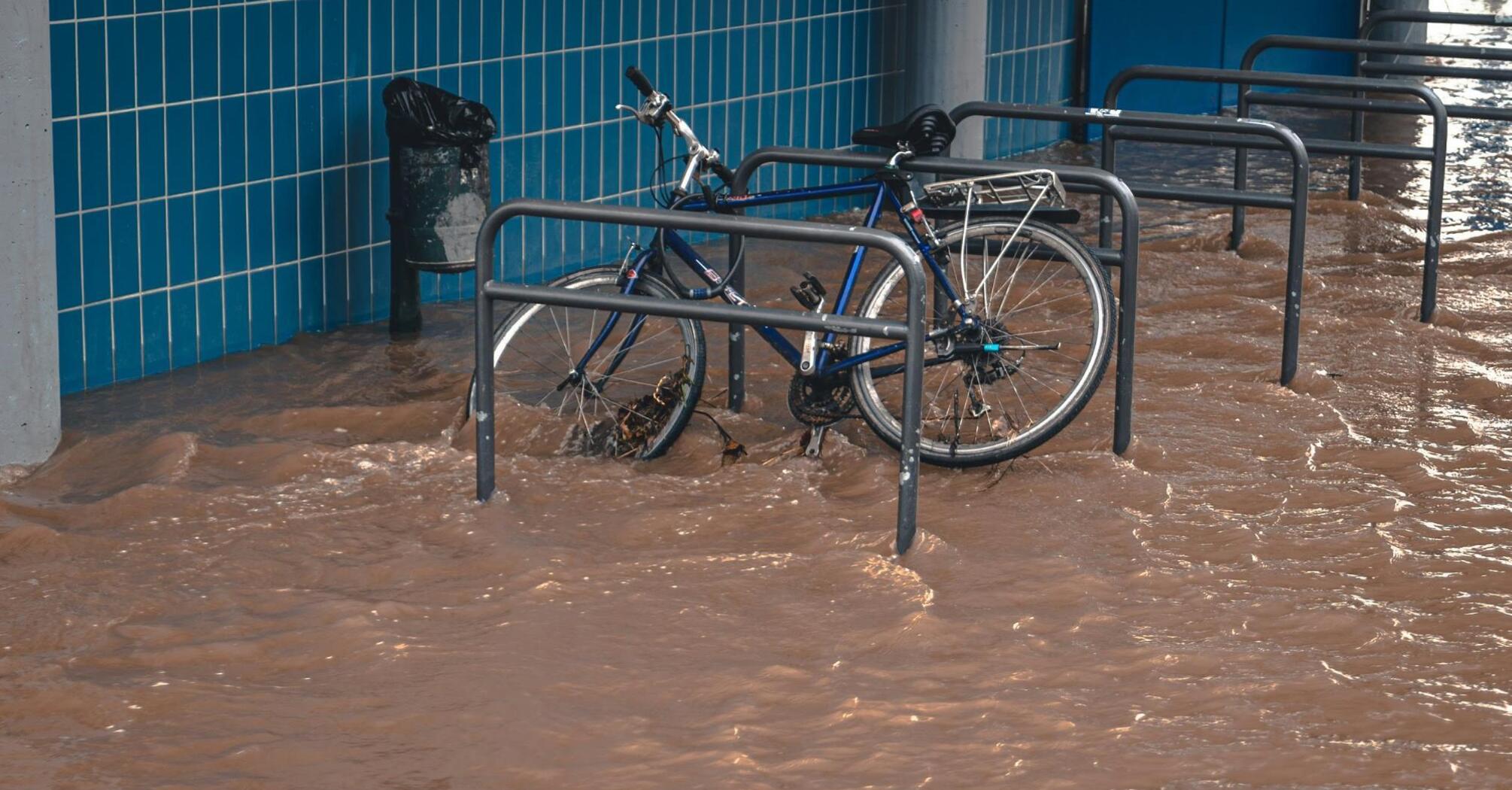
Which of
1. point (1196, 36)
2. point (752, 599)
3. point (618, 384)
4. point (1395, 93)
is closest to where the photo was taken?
point (752, 599)

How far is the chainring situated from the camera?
18.7ft

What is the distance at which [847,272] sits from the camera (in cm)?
573

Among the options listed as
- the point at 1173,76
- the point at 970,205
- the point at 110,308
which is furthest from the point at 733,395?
the point at 1173,76

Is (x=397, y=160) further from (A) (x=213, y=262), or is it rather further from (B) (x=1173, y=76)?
(B) (x=1173, y=76)

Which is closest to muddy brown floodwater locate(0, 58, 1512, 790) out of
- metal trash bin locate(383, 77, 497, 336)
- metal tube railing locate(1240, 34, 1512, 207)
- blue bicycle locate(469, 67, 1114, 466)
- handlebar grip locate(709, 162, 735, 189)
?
blue bicycle locate(469, 67, 1114, 466)

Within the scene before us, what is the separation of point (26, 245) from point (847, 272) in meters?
2.39

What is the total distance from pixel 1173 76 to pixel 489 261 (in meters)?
3.93

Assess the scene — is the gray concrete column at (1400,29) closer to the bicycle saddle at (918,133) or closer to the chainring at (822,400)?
the bicycle saddle at (918,133)

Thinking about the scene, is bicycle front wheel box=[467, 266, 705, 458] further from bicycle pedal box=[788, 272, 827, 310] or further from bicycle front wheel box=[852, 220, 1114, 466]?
bicycle front wheel box=[852, 220, 1114, 466]

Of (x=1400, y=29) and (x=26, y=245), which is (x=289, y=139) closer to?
(x=26, y=245)

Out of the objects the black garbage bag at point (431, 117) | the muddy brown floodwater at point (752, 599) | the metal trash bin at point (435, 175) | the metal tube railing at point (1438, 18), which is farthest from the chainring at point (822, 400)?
the metal tube railing at point (1438, 18)

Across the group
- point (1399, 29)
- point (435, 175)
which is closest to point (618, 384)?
point (435, 175)

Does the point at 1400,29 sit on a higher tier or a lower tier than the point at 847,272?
higher

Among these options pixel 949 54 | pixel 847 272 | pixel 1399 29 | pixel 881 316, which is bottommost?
pixel 881 316
